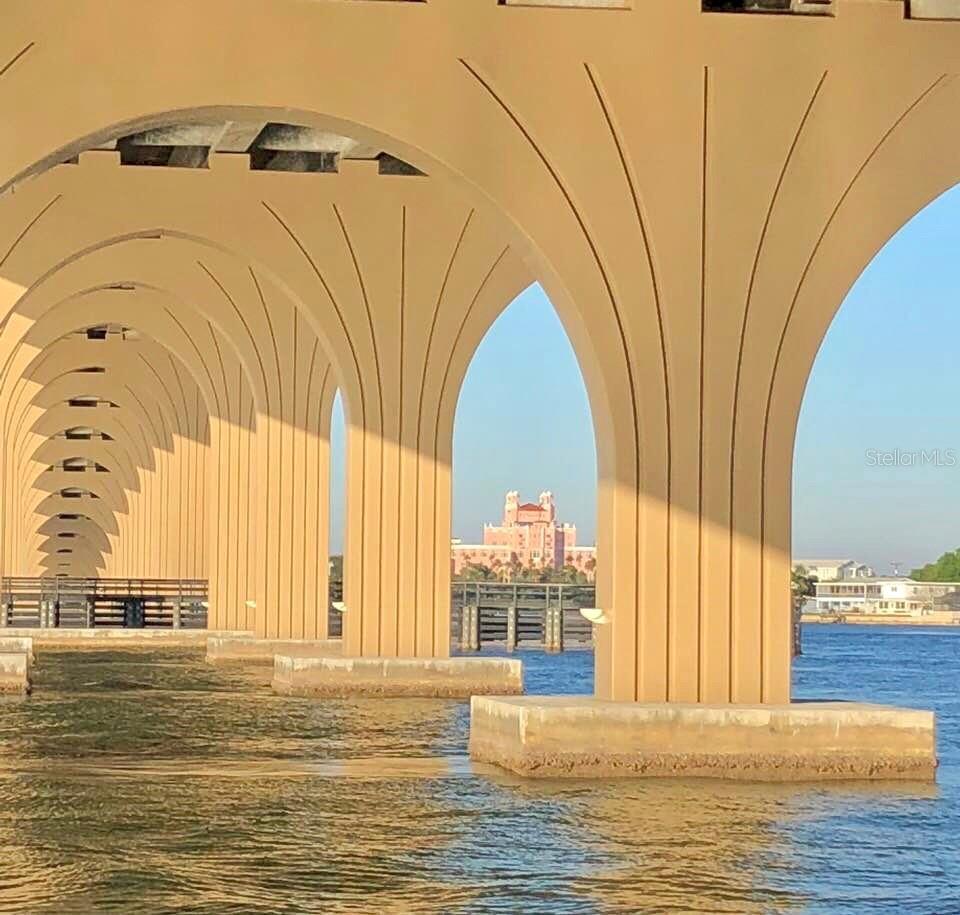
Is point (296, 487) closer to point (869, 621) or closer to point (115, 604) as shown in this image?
point (115, 604)

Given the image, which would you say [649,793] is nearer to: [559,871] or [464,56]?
[559,871]

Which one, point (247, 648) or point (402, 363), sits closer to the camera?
point (402, 363)

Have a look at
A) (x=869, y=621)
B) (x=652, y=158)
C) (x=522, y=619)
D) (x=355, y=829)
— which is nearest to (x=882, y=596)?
(x=869, y=621)

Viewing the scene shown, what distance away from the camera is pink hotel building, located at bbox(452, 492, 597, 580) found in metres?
188

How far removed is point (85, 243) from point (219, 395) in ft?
45.7

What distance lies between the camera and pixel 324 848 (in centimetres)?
1448

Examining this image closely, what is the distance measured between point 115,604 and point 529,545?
13654cm

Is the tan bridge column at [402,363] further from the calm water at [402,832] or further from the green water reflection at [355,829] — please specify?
the green water reflection at [355,829]

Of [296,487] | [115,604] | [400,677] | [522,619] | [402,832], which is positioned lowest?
[402,832]

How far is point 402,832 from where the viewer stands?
15.3 m

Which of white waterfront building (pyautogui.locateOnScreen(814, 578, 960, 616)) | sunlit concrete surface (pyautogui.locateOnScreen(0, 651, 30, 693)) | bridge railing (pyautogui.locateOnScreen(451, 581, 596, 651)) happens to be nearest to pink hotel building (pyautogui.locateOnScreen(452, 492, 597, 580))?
white waterfront building (pyautogui.locateOnScreen(814, 578, 960, 616))

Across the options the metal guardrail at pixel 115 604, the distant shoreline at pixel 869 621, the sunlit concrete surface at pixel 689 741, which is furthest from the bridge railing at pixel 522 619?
the distant shoreline at pixel 869 621

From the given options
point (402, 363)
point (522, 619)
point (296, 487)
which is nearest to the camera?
point (402, 363)

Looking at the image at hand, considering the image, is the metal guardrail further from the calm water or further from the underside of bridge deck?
the underside of bridge deck
